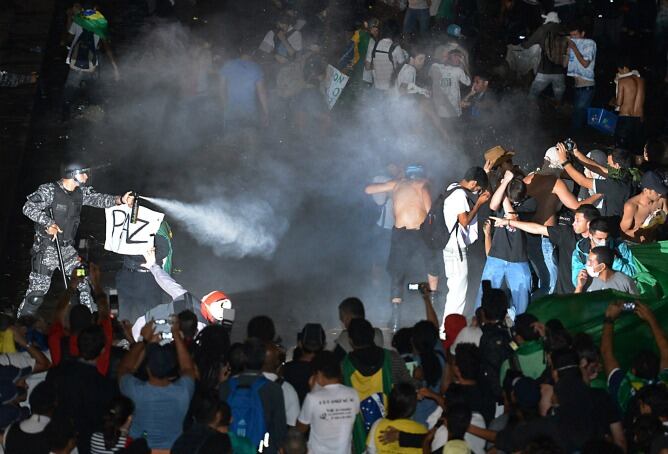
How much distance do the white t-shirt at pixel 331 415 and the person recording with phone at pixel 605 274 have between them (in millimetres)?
3560

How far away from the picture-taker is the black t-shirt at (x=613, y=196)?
1315 centimetres

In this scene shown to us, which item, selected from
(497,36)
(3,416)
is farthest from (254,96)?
(3,416)

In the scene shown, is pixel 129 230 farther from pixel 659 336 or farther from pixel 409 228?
pixel 659 336

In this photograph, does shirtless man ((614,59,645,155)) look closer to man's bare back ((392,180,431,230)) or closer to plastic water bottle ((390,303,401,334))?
man's bare back ((392,180,431,230))

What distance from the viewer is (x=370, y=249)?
1648 cm

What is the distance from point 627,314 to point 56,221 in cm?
638

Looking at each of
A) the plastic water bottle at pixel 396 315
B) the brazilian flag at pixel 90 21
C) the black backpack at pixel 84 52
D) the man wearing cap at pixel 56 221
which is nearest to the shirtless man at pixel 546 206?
the plastic water bottle at pixel 396 315

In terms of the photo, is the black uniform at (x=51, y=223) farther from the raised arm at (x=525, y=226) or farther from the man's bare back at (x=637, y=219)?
the man's bare back at (x=637, y=219)

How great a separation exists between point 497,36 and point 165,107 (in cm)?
532

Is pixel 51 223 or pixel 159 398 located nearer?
pixel 159 398

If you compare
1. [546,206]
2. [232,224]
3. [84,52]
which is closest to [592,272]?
[546,206]

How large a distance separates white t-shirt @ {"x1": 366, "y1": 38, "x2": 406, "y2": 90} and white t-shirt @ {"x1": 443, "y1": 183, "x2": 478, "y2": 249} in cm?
497

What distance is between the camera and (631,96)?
1731 centimetres

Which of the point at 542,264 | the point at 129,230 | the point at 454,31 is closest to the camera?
the point at 129,230
